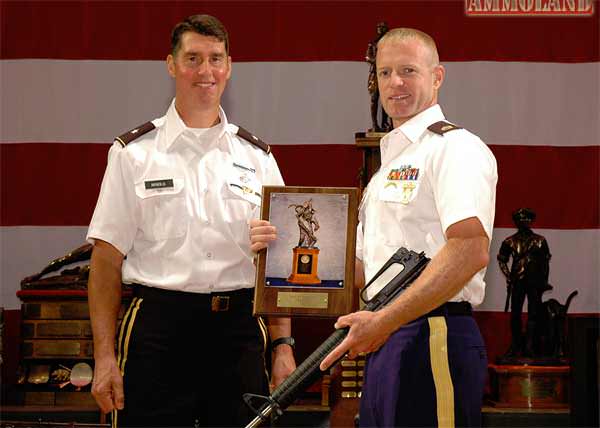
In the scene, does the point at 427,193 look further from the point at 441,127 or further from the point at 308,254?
the point at 308,254

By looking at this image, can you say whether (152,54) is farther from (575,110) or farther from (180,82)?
(575,110)

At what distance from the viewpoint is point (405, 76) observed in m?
2.52

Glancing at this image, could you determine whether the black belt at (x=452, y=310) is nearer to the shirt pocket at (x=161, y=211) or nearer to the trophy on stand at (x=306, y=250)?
the trophy on stand at (x=306, y=250)

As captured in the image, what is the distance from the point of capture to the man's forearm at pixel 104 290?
274cm

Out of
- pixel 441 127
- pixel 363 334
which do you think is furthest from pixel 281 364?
pixel 441 127

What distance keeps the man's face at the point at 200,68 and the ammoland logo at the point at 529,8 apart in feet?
6.98

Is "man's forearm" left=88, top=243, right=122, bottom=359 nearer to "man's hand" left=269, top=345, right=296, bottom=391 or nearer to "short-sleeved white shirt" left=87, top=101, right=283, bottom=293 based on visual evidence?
"short-sleeved white shirt" left=87, top=101, right=283, bottom=293

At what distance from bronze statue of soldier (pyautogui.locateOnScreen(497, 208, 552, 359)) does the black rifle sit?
6.28 ft

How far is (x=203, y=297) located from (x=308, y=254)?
35 cm

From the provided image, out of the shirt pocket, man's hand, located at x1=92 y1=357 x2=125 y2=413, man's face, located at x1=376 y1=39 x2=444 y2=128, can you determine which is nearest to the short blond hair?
man's face, located at x1=376 y1=39 x2=444 y2=128

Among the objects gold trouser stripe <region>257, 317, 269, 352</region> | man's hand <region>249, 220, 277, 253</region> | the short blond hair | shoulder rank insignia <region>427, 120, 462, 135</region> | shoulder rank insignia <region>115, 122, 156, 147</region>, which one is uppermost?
the short blond hair

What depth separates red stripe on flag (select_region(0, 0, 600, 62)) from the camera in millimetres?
4605

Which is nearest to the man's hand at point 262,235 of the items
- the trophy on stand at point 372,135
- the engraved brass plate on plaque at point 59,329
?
the trophy on stand at point 372,135

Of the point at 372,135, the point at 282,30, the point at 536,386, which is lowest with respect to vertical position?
the point at 536,386
